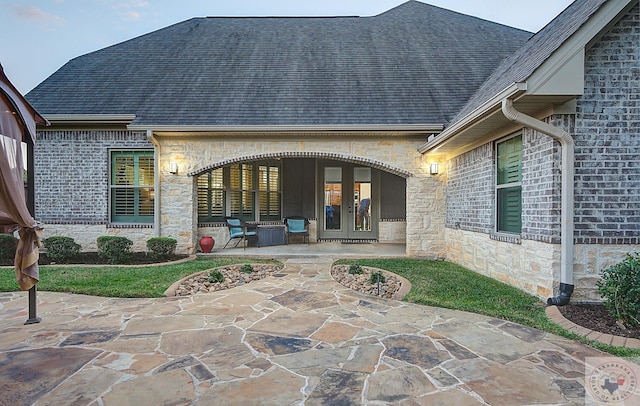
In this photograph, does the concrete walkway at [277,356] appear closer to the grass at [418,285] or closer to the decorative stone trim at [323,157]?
the grass at [418,285]

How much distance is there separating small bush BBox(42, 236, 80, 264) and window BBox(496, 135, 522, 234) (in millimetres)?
9197

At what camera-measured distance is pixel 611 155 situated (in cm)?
439

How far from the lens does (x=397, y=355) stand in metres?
3.07

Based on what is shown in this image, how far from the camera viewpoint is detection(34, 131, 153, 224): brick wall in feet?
27.8

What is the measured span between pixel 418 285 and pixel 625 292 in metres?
2.60

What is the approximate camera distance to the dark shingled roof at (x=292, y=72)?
8492 mm

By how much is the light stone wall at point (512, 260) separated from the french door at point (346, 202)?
4.02 metres

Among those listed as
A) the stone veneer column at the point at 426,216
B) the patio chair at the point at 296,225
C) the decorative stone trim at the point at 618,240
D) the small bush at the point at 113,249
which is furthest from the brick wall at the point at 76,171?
the decorative stone trim at the point at 618,240

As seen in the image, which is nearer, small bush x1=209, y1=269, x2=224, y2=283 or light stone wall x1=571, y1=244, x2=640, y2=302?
light stone wall x1=571, y1=244, x2=640, y2=302

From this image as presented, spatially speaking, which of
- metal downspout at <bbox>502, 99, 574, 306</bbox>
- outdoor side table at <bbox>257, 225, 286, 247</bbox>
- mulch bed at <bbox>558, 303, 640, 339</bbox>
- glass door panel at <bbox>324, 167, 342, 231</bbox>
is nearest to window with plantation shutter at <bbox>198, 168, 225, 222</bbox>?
outdoor side table at <bbox>257, 225, 286, 247</bbox>

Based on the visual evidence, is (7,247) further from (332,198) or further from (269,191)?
(332,198)

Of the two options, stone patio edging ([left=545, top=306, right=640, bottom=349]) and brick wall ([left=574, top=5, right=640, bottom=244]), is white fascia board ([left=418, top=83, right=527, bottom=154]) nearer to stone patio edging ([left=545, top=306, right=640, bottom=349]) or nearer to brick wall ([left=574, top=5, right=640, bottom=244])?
brick wall ([left=574, top=5, right=640, bottom=244])

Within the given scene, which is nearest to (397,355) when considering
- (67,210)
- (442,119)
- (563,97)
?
(563,97)

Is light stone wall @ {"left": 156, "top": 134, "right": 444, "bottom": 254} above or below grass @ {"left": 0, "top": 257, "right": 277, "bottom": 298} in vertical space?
above
